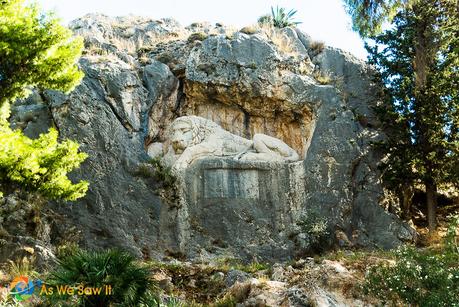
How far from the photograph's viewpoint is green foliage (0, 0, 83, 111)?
10.7 m

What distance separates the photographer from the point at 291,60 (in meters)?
20.9

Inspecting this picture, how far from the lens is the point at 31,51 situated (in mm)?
11000

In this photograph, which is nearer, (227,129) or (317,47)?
(227,129)

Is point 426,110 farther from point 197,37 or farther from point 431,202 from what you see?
point 197,37

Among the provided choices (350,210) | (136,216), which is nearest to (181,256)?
(136,216)

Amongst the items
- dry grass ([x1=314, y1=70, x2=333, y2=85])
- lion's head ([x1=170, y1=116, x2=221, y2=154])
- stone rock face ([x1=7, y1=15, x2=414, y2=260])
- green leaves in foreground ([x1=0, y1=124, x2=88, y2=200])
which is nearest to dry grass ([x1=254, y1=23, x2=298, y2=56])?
stone rock face ([x1=7, y1=15, x2=414, y2=260])

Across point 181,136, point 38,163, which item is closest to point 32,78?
point 38,163

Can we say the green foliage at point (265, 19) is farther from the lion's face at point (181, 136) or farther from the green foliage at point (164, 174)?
the green foliage at point (164, 174)

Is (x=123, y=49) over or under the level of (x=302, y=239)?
over

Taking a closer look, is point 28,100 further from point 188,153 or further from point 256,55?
point 256,55

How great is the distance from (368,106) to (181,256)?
29.1ft

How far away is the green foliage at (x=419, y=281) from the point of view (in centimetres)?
1040

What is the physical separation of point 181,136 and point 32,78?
26.5 ft

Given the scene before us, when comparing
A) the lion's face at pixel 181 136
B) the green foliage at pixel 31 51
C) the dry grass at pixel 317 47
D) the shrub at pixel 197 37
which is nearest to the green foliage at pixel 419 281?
the green foliage at pixel 31 51
